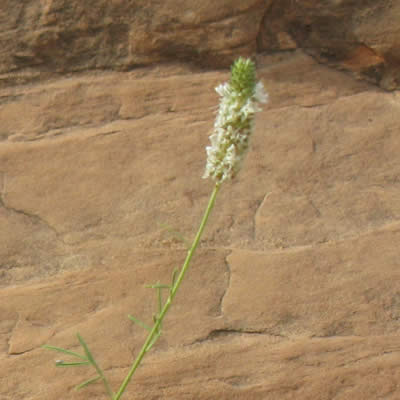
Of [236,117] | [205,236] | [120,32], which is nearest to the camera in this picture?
[236,117]

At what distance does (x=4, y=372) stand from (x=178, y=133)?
1319mm

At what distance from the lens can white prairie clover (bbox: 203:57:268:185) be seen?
6.59 feet

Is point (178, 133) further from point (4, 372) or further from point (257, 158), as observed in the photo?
point (4, 372)

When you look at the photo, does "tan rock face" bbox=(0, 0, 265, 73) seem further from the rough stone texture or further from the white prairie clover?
the white prairie clover

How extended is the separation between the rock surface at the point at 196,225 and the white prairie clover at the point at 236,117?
1.05m

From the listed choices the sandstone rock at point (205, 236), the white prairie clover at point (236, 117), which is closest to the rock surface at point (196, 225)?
the sandstone rock at point (205, 236)

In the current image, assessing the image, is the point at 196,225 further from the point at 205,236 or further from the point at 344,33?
the point at 344,33

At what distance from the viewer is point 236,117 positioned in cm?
201

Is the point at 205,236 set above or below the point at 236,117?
below

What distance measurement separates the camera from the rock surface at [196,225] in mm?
2844

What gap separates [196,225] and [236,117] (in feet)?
3.96

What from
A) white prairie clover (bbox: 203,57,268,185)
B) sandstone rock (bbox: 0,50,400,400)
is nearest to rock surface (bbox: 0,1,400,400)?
sandstone rock (bbox: 0,50,400,400)

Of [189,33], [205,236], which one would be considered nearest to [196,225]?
[205,236]

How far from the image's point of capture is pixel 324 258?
10.1 feet
